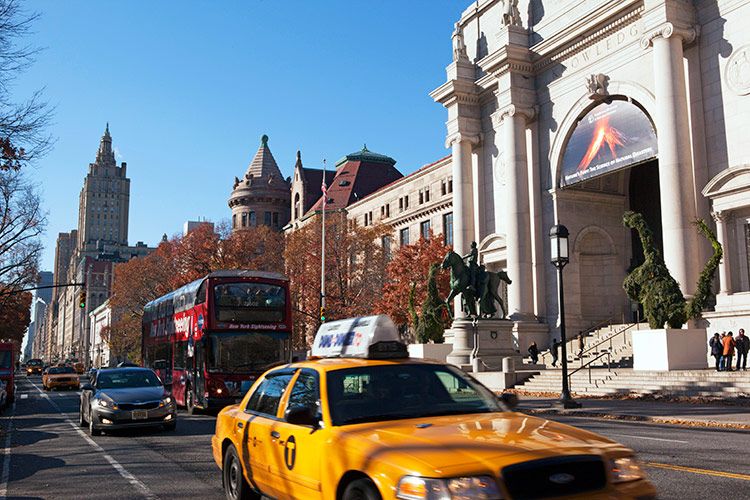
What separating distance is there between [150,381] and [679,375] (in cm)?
1719

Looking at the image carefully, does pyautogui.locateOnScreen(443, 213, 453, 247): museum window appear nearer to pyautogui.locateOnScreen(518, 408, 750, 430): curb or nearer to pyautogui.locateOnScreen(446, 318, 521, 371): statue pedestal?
pyautogui.locateOnScreen(446, 318, 521, 371): statue pedestal

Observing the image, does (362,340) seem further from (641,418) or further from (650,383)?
(650,383)

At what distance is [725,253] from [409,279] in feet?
77.6

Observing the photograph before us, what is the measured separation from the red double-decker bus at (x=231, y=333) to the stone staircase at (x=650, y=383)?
1212 centimetres

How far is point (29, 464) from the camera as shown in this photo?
1217 cm

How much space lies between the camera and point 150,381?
1786 centimetres

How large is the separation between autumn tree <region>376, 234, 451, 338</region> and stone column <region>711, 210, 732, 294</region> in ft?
69.0

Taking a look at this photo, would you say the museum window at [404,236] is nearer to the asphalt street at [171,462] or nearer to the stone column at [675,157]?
the stone column at [675,157]

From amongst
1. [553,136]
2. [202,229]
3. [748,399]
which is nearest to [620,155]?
[553,136]

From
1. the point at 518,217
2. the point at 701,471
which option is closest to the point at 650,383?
the point at 701,471

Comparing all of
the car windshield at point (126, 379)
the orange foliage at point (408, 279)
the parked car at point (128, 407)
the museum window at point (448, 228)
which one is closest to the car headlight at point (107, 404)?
the parked car at point (128, 407)

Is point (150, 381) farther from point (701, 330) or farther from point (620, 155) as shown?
point (620, 155)

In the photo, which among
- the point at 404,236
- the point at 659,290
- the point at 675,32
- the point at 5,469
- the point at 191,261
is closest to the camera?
the point at 5,469

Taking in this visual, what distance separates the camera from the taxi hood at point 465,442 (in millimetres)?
4398
